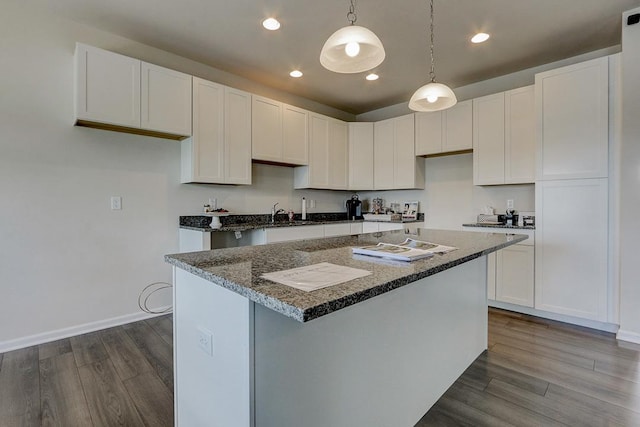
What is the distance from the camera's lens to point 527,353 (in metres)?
2.34

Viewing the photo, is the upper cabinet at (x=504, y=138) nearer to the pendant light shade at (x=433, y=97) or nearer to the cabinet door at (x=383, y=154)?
the cabinet door at (x=383, y=154)

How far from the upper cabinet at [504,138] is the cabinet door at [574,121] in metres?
0.20

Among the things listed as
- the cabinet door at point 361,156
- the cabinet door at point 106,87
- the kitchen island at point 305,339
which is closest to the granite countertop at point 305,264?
the kitchen island at point 305,339

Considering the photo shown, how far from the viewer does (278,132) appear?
148 inches

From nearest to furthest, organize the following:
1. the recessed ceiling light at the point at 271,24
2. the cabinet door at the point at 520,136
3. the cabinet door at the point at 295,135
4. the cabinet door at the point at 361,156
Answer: the recessed ceiling light at the point at 271,24 → the cabinet door at the point at 520,136 → the cabinet door at the point at 295,135 → the cabinet door at the point at 361,156

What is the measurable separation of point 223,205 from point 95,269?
1.36m

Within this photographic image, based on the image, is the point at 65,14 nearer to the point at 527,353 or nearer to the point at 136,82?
the point at 136,82

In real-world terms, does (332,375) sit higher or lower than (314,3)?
lower

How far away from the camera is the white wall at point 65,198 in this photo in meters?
2.40

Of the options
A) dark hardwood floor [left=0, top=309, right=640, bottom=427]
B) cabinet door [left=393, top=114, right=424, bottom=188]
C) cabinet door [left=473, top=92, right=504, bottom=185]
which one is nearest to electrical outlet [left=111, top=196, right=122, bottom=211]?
dark hardwood floor [left=0, top=309, right=640, bottom=427]

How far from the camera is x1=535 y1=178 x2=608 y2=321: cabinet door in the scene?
8.96 feet

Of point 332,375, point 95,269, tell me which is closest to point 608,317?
point 332,375

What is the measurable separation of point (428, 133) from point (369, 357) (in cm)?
349

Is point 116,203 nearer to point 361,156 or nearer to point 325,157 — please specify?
point 325,157
